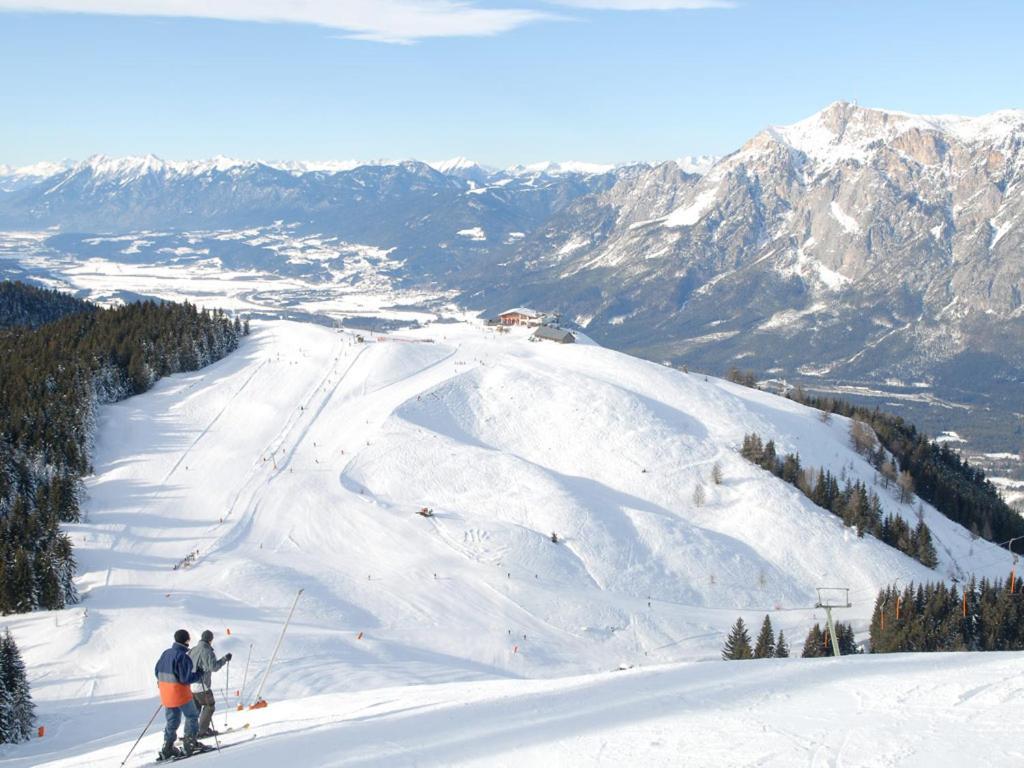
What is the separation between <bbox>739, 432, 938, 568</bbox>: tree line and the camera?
252ft

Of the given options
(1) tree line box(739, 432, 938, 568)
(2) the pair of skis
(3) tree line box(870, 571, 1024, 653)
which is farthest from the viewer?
(1) tree line box(739, 432, 938, 568)

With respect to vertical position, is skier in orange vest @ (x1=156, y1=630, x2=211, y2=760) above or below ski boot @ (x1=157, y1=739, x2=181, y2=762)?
above

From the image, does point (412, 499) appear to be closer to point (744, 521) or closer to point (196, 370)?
point (744, 521)

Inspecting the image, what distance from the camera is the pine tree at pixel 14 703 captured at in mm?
30328

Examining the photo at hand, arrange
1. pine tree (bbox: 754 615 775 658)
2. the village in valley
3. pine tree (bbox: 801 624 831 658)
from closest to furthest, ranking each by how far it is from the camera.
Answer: pine tree (bbox: 754 615 775 658) < pine tree (bbox: 801 624 831 658) < the village in valley

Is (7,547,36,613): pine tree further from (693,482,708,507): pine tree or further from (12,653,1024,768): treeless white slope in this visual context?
(693,482,708,507): pine tree

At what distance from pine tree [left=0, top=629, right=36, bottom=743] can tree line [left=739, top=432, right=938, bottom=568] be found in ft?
216

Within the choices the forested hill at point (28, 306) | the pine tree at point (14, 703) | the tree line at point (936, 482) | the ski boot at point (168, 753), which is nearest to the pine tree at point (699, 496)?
the tree line at point (936, 482)

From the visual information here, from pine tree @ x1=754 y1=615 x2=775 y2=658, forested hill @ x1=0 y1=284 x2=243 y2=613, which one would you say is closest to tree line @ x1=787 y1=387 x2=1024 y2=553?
pine tree @ x1=754 y1=615 x2=775 y2=658

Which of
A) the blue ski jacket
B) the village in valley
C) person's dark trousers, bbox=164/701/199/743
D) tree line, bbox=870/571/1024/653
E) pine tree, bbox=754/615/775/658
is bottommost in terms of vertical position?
tree line, bbox=870/571/1024/653

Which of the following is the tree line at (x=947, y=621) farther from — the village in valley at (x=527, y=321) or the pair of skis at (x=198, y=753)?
the village in valley at (x=527, y=321)

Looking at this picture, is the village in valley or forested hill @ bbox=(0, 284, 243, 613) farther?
the village in valley

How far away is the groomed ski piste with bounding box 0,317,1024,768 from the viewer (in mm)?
17922

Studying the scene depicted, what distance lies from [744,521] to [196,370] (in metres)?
61.3
